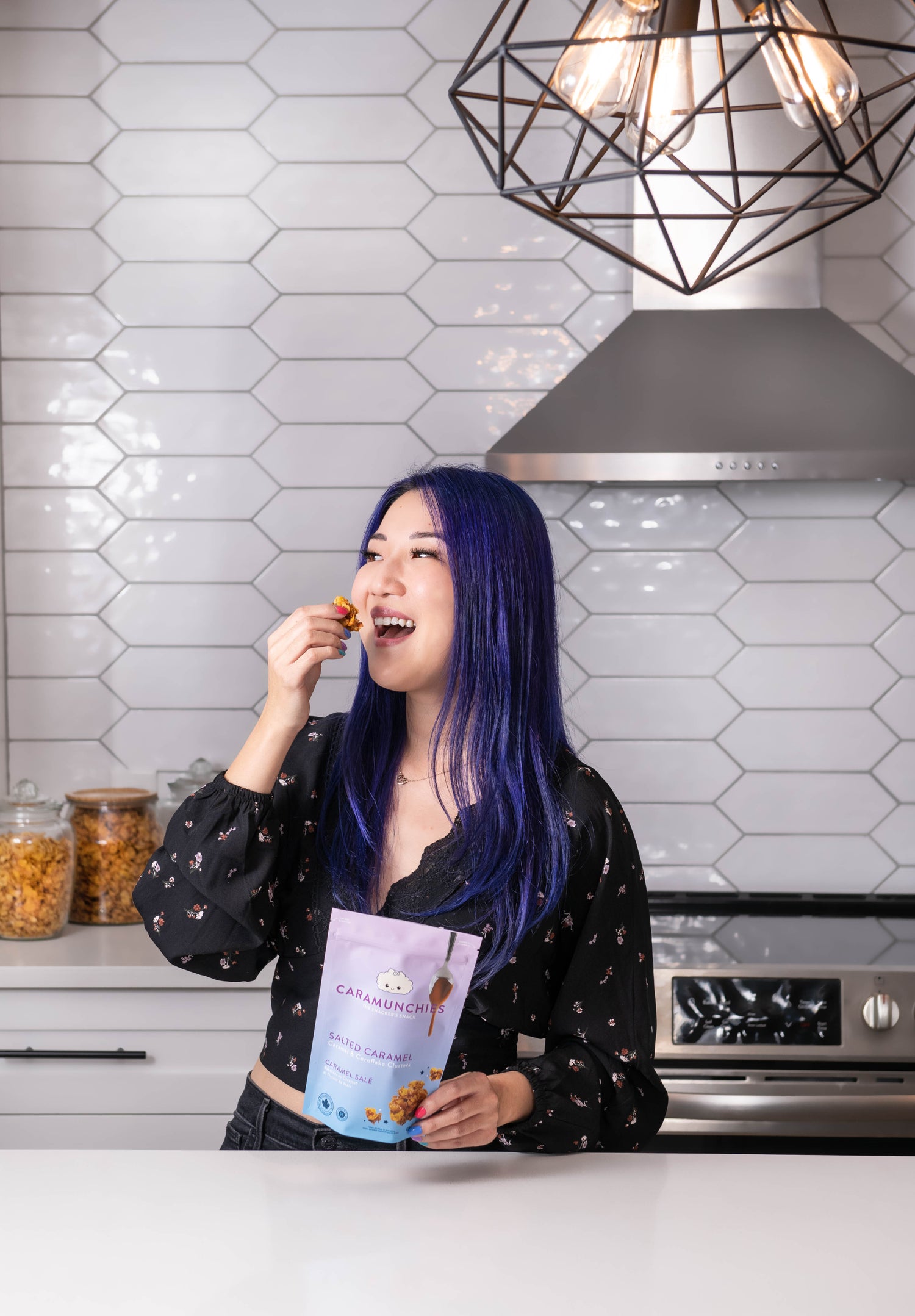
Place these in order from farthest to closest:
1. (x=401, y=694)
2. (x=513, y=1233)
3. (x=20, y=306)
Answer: (x=20, y=306) < (x=401, y=694) < (x=513, y=1233)

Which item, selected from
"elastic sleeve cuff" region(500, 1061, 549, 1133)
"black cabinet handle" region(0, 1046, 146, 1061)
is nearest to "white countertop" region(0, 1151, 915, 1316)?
"elastic sleeve cuff" region(500, 1061, 549, 1133)

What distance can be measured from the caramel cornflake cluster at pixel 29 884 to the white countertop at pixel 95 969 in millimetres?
38

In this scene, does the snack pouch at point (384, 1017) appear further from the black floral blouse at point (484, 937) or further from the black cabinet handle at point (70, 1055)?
the black cabinet handle at point (70, 1055)

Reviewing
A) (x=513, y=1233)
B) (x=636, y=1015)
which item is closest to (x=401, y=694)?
(x=636, y=1015)

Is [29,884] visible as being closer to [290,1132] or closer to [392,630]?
[290,1132]

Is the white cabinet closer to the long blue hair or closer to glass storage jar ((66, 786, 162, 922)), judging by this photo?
glass storage jar ((66, 786, 162, 922))

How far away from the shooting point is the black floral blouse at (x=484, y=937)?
1.05 meters

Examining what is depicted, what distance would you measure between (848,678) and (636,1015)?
1.34 m

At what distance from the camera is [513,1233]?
792 millimetres

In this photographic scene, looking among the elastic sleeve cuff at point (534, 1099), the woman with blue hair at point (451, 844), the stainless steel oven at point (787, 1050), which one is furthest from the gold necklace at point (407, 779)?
the stainless steel oven at point (787, 1050)

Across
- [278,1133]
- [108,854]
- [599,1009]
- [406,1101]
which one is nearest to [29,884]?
[108,854]

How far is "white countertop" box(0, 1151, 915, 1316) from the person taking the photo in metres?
0.71

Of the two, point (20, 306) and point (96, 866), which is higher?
point (20, 306)

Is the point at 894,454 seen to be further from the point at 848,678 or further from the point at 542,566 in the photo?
the point at 542,566
